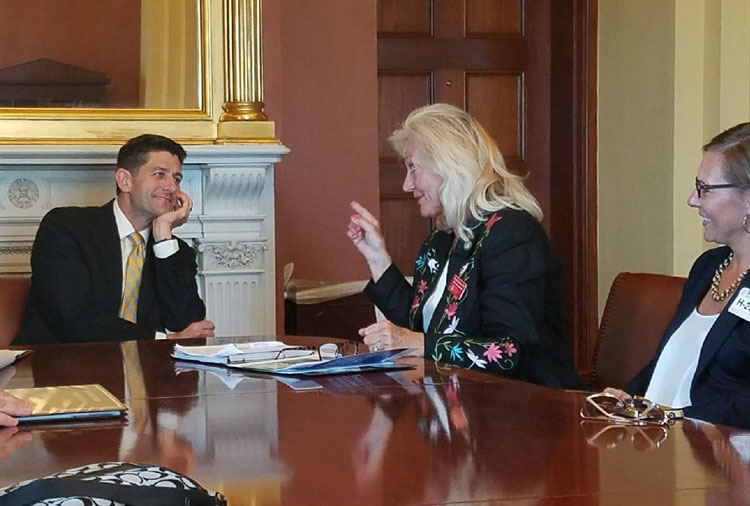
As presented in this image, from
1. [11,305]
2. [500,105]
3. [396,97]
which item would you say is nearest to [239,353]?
[11,305]

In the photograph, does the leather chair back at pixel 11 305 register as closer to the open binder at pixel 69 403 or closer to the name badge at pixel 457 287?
the name badge at pixel 457 287

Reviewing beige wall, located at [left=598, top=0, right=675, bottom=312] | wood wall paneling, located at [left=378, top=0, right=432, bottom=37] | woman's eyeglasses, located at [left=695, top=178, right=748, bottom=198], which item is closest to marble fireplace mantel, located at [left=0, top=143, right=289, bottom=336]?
wood wall paneling, located at [left=378, top=0, right=432, bottom=37]

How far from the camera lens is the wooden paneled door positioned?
5.53 metres

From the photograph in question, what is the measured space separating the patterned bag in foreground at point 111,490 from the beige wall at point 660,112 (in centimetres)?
390

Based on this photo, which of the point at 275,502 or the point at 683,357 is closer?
the point at 275,502

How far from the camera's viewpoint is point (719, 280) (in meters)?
2.52

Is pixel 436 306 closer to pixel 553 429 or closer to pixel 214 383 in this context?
pixel 214 383

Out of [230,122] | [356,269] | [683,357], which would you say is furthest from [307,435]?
[356,269]

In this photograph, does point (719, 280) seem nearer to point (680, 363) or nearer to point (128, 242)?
point (680, 363)

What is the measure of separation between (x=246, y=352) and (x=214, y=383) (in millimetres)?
299

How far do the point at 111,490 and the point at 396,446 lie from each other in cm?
56

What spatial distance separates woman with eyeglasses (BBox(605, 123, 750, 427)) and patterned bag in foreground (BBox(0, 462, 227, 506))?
145 cm

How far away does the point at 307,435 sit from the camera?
1.63 m

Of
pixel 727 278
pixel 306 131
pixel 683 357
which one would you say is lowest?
pixel 683 357
